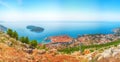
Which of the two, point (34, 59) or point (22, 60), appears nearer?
point (22, 60)

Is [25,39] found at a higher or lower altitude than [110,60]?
lower

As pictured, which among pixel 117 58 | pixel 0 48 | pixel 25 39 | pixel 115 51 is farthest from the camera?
pixel 25 39

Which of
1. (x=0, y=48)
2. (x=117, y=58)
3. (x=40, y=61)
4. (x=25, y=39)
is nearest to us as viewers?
(x=117, y=58)

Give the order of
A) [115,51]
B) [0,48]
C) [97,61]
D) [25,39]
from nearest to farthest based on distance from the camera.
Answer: [97,61] → [115,51] → [0,48] → [25,39]

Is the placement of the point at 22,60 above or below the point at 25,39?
above

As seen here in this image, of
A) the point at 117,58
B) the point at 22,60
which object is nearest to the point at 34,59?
the point at 22,60

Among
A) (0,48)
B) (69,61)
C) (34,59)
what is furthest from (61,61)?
(0,48)

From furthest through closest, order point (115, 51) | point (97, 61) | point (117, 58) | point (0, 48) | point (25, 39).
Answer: point (25, 39) → point (0, 48) → point (115, 51) → point (117, 58) → point (97, 61)

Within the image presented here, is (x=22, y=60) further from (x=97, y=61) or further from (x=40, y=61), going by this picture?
(x=97, y=61)

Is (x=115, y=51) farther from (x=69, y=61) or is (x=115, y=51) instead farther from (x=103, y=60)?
(x=69, y=61)
